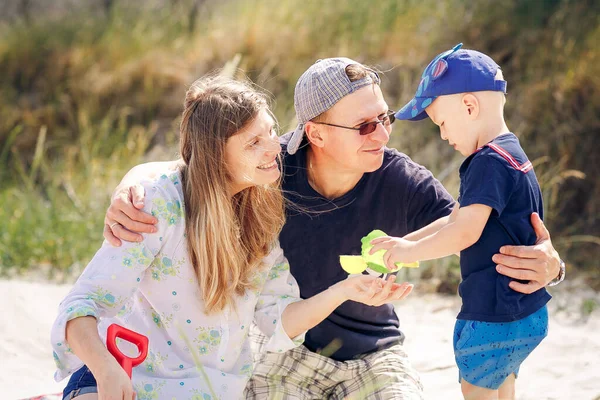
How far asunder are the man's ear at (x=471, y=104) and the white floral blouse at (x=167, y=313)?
1037mm

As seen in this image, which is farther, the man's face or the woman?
the man's face

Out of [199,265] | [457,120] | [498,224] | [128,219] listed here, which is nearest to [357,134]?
[457,120]

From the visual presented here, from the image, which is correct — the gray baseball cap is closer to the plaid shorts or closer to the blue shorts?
the plaid shorts

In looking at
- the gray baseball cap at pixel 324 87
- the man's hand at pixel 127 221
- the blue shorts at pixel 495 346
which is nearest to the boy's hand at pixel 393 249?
the blue shorts at pixel 495 346

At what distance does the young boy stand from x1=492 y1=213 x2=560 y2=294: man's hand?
0.05m

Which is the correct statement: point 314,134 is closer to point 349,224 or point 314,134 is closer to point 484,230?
point 349,224

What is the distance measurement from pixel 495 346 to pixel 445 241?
0.39m

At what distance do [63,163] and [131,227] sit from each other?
5.15 m

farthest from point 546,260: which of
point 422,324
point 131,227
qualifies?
point 422,324

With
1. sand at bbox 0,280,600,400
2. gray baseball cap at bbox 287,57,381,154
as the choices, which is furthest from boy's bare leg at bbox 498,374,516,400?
gray baseball cap at bbox 287,57,381,154

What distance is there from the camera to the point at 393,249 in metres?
2.76

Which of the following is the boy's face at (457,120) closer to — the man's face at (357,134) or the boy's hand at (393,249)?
the man's face at (357,134)

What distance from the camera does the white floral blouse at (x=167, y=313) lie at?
2729 millimetres

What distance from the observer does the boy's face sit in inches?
111
